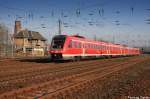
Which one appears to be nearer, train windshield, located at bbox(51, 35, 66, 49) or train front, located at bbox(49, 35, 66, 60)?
train front, located at bbox(49, 35, 66, 60)

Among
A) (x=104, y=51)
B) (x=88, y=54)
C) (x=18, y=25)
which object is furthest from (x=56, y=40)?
(x=18, y=25)

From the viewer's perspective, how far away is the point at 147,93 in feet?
32.0

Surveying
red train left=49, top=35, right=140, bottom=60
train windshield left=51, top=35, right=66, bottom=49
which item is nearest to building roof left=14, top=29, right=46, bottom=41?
red train left=49, top=35, right=140, bottom=60

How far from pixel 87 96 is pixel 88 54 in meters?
25.7

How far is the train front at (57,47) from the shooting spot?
2736 centimetres

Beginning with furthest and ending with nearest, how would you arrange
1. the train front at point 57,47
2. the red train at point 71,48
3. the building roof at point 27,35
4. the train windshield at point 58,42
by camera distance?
1. the building roof at point 27,35
2. the train windshield at point 58,42
3. the red train at point 71,48
4. the train front at point 57,47

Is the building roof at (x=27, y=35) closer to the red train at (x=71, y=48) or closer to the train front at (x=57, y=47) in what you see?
the red train at (x=71, y=48)

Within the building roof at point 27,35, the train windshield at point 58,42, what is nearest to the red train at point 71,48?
the train windshield at point 58,42

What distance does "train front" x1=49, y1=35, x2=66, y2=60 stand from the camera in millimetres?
27359

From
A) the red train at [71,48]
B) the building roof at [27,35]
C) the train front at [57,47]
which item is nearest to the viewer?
the train front at [57,47]

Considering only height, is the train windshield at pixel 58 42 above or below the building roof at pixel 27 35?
below

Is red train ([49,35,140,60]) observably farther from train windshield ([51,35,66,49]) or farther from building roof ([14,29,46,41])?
building roof ([14,29,46,41])

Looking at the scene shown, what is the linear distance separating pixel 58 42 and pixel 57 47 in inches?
23.2

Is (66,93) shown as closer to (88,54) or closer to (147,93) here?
(147,93)
